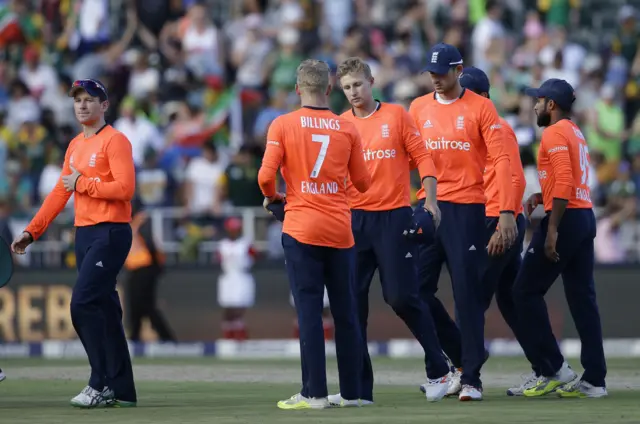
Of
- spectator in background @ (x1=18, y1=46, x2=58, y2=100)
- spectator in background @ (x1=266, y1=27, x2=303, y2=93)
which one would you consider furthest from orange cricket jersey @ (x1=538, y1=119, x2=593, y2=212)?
spectator in background @ (x1=18, y1=46, x2=58, y2=100)

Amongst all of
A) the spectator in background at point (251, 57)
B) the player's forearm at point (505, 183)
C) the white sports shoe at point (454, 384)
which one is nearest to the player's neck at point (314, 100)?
the player's forearm at point (505, 183)

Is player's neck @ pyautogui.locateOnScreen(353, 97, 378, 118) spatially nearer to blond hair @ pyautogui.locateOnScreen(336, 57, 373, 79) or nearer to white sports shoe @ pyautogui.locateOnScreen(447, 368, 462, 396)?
blond hair @ pyautogui.locateOnScreen(336, 57, 373, 79)

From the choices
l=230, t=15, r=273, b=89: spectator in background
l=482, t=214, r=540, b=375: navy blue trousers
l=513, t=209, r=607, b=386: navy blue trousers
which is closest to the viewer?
l=482, t=214, r=540, b=375: navy blue trousers

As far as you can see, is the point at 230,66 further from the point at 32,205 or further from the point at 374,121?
the point at 374,121

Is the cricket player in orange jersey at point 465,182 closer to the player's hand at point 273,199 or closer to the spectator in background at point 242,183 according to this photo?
the player's hand at point 273,199

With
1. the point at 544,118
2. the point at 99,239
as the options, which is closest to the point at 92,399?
the point at 99,239

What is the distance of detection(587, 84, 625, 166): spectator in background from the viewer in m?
23.9

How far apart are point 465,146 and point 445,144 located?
169 millimetres

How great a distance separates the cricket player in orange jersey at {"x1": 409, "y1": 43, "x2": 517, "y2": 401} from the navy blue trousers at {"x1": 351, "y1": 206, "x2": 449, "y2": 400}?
0.29m

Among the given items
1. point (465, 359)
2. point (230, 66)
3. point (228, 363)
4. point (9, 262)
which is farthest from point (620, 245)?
point (9, 262)

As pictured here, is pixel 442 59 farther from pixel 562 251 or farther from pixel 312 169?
pixel 562 251

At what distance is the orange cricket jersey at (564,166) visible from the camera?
1262 cm

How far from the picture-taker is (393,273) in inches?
472

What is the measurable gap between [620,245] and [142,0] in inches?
399
